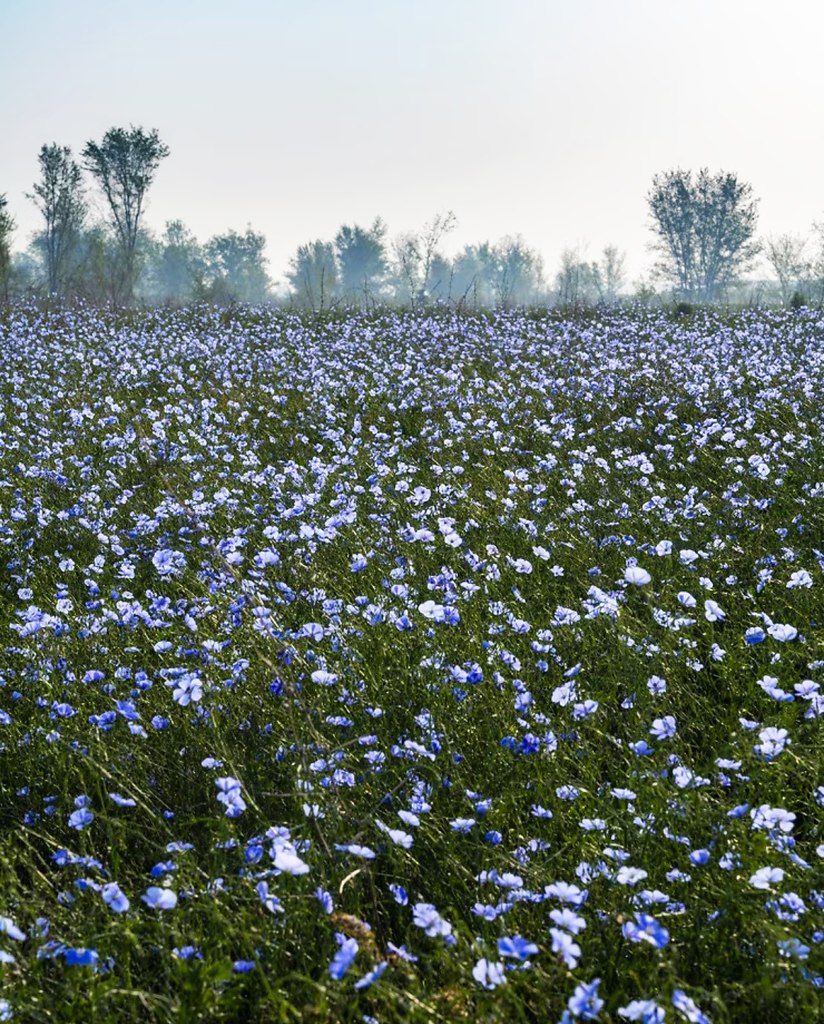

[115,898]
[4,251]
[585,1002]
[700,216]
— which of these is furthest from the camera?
[700,216]

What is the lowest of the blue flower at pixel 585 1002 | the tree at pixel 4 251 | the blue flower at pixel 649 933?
the blue flower at pixel 585 1002

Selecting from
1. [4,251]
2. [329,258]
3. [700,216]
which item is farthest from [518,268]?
[4,251]

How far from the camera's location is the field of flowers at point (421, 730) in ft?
6.47

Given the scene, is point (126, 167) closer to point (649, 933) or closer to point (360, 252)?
point (649, 933)

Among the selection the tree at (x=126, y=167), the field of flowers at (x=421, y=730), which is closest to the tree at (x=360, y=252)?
the tree at (x=126, y=167)

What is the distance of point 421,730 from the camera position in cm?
294

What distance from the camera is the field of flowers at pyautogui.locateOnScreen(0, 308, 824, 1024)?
A: 197 cm

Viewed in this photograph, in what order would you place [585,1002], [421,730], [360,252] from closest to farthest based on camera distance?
[585,1002]
[421,730]
[360,252]

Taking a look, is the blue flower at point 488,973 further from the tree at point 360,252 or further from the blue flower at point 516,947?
the tree at point 360,252

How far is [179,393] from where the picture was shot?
9586mm

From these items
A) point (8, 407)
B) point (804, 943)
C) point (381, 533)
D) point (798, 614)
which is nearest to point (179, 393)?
point (8, 407)

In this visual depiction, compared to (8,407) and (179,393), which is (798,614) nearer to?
(179,393)

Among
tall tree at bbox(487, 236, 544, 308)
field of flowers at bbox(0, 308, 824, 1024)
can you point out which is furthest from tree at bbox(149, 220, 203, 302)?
field of flowers at bbox(0, 308, 824, 1024)

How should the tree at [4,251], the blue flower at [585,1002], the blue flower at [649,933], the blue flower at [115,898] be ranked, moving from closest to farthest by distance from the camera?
the blue flower at [585,1002] → the blue flower at [649,933] → the blue flower at [115,898] → the tree at [4,251]
